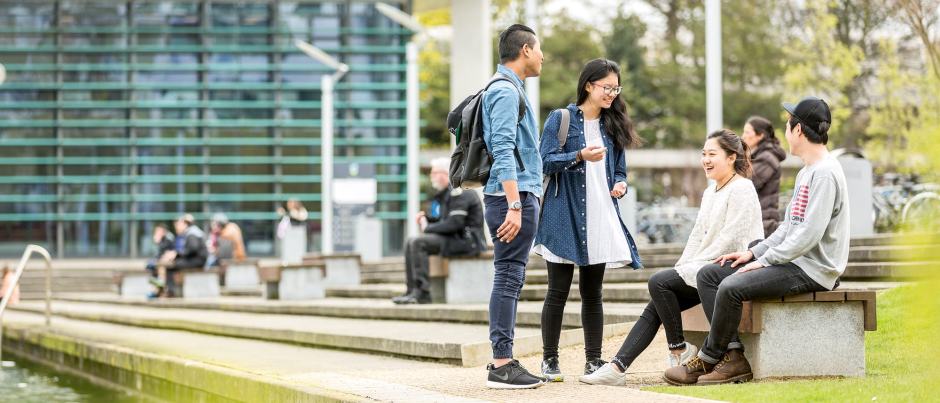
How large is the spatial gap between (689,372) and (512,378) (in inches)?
35.6

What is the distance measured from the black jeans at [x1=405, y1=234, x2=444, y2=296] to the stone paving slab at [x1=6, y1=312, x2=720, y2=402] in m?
1.87

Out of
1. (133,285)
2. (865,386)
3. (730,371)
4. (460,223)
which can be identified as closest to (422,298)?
(460,223)

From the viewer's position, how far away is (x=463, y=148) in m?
6.83

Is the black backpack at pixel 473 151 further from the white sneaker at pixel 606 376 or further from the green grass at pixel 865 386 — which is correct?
the green grass at pixel 865 386

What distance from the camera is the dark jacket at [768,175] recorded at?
403 inches

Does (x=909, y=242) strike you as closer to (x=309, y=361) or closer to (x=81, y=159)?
(x=309, y=361)

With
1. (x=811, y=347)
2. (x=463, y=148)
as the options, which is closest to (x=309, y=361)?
(x=463, y=148)

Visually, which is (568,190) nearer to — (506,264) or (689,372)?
(506,264)

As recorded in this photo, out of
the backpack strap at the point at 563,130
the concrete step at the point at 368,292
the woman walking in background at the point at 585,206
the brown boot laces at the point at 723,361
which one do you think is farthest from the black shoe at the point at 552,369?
the concrete step at the point at 368,292

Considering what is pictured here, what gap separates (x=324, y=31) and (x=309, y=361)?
34746mm

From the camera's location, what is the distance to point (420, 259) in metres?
14.1

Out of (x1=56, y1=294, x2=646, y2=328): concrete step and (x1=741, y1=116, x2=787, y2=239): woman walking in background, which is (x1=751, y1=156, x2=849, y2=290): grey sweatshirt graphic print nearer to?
(x1=56, y1=294, x2=646, y2=328): concrete step

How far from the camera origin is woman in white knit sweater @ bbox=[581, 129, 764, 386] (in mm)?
7125

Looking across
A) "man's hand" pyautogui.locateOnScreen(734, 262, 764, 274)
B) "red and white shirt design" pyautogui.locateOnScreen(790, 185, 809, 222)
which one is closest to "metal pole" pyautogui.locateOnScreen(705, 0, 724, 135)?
"red and white shirt design" pyautogui.locateOnScreen(790, 185, 809, 222)
